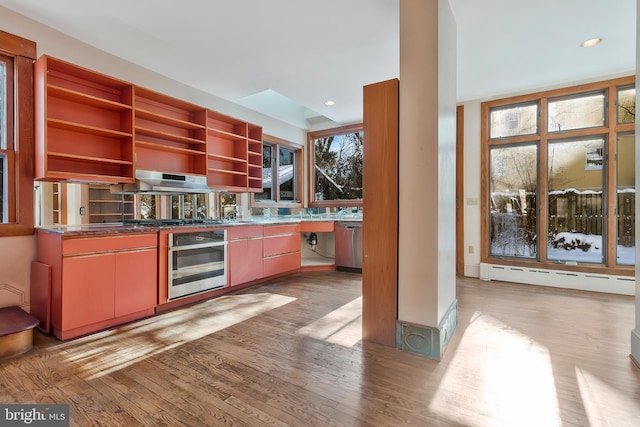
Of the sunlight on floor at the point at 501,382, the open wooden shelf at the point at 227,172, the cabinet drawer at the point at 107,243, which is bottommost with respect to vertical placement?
the sunlight on floor at the point at 501,382

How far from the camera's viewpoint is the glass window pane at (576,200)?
3.85 meters

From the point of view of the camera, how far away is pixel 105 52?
3092mm

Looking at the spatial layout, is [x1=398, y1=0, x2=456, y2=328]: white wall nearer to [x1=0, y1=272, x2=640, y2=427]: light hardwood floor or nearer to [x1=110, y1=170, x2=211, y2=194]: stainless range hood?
[x1=0, y1=272, x2=640, y2=427]: light hardwood floor

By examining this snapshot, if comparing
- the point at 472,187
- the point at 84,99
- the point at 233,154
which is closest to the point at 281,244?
the point at 233,154

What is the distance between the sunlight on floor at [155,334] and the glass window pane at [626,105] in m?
4.62

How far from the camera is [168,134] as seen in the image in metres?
3.46

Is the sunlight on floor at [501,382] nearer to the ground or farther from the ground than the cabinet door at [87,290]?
nearer to the ground

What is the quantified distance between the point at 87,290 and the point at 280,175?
12.0 ft

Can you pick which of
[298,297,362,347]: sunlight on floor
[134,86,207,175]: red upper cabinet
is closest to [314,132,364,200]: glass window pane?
[134,86,207,175]: red upper cabinet

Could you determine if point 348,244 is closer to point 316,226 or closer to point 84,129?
point 316,226

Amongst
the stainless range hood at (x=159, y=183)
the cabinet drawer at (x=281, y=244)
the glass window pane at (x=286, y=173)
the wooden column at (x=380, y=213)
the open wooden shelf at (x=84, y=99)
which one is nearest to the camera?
the wooden column at (x=380, y=213)

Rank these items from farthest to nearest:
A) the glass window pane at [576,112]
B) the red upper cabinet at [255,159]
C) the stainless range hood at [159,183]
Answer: the red upper cabinet at [255,159], the glass window pane at [576,112], the stainless range hood at [159,183]

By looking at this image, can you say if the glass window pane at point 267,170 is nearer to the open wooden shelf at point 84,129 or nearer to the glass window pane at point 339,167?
the glass window pane at point 339,167

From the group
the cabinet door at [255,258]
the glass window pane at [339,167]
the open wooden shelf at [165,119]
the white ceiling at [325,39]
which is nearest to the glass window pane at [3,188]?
the open wooden shelf at [165,119]
